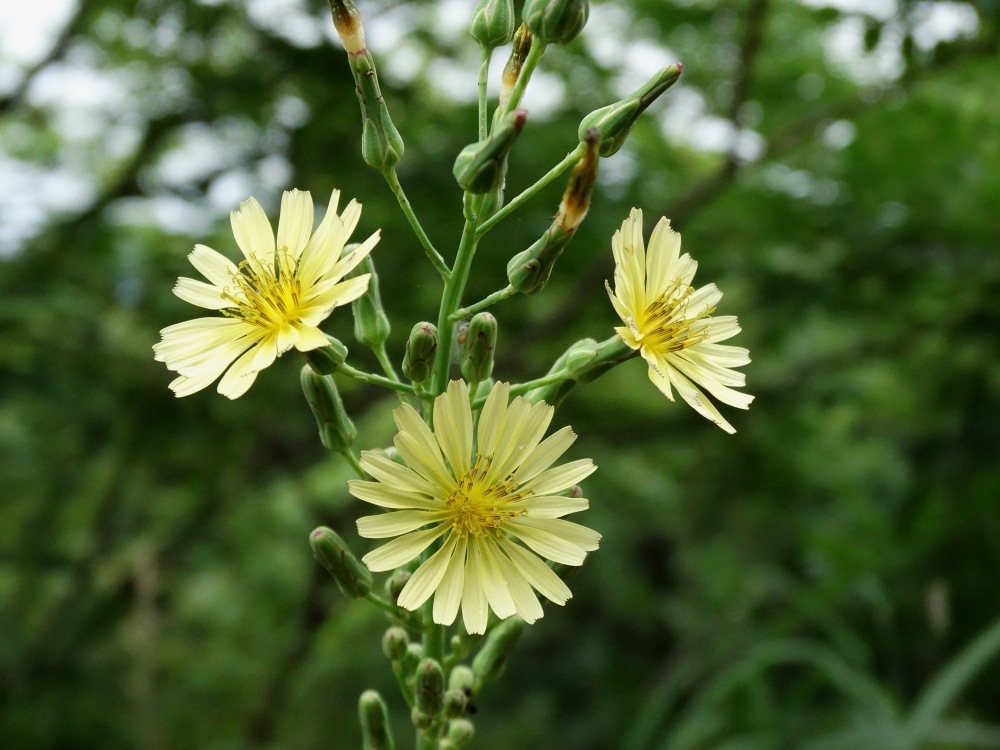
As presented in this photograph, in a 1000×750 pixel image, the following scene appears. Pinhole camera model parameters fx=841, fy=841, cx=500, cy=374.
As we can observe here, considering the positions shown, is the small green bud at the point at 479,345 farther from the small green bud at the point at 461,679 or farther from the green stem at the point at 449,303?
the small green bud at the point at 461,679

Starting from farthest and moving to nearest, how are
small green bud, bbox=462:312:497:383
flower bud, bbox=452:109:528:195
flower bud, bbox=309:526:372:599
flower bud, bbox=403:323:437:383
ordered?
flower bud, bbox=309:526:372:599 < small green bud, bbox=462:312:497:383 < flower bud, bbox=403:323:437:383 < flower bud, bbox=452:109:528:195

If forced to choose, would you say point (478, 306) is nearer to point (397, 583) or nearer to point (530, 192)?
point (530, 192)

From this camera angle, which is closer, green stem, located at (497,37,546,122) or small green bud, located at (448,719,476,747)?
green stem, located at (497,37,546,122)

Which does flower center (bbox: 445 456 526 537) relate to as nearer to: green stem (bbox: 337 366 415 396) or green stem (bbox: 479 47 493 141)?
green stem (bbox: 337 366 415 396)

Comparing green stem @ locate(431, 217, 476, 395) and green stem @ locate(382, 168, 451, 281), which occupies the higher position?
green stem @ locate(382, 168, 451, 281)

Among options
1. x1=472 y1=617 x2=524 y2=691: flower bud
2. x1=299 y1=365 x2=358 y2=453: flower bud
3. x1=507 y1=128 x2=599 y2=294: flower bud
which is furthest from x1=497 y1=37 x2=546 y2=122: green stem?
x1=472 y1=617 x2=524 y2=691: flower bud

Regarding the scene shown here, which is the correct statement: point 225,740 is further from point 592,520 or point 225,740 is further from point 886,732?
point 886,732

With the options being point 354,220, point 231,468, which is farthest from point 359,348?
point 354,220
